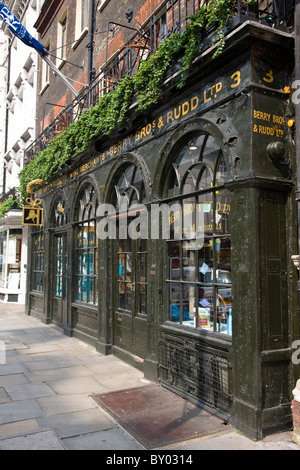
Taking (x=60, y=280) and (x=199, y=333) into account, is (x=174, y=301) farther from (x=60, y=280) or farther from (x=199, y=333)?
(x=60, y=280)

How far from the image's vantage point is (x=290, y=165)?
441 cm

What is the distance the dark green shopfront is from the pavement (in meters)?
0.31

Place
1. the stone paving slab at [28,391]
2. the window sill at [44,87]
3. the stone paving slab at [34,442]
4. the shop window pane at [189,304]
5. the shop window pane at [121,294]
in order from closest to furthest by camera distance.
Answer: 1. the stone paving slab at [34,442]
2. the stone paving slab at [28,391]
3. the shop window pane at [189,304]
4. the shop window pane at [121,294]
5. the window sill at [44,87]

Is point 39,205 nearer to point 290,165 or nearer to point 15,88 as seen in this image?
point 290,165

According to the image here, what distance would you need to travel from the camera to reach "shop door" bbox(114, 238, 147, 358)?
6.71 metres

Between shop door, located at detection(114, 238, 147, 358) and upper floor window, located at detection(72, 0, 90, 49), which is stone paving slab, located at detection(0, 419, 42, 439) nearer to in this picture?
shop door, located at detection(114, 238, 147, 358)

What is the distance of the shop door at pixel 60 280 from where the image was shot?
10328mm

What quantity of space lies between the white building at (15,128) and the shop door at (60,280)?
16.8ft

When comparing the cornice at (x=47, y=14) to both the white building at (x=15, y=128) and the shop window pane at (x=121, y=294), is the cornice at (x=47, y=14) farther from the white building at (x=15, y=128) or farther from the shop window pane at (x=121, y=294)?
the shop window pane at (x=121, y=294)

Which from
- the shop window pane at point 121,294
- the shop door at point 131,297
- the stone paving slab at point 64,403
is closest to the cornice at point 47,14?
the shop door at point 131,297

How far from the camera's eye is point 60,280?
11031 millimetres

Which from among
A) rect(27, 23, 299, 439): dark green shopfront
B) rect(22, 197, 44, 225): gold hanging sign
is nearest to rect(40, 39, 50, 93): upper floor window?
rect(22, 197, 44, 225): gold hanging sign

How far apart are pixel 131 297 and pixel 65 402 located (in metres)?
2.42

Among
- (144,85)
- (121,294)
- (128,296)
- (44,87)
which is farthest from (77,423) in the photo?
(44,87)
